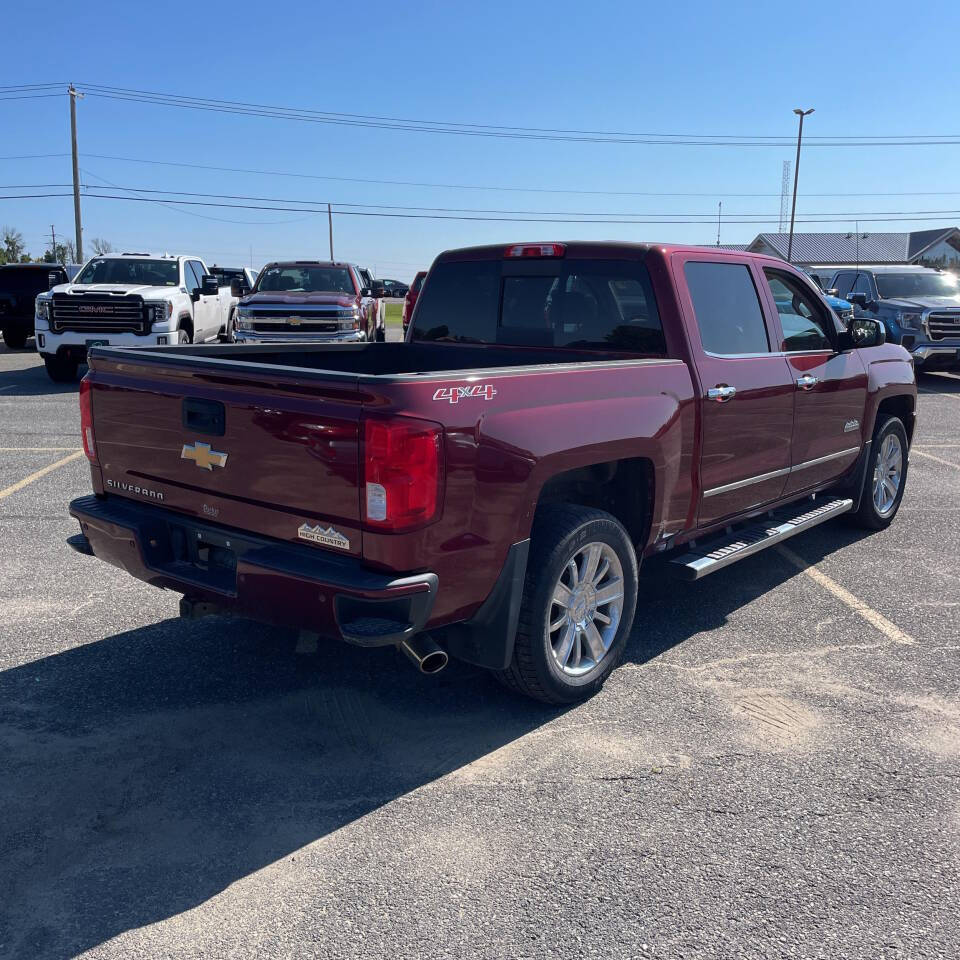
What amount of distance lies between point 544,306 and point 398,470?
2133 mm

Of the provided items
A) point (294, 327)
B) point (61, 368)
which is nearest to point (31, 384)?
point (61, 368)

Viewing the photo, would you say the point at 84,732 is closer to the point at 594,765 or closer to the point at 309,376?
the point at 309,376

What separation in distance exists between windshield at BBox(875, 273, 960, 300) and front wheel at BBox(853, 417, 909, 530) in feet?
41.2

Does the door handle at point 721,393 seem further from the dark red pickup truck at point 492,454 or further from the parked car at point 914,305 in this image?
the parked car at point 914,305

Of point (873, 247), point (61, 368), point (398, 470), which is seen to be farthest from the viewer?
point (873, 247)

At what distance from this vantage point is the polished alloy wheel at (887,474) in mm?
6939

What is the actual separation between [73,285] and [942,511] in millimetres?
13431

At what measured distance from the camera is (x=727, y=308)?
504 cm

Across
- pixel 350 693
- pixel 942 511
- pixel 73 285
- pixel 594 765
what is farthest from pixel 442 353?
pixel 73 285

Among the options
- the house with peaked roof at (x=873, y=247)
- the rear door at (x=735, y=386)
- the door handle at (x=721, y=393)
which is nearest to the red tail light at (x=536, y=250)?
the rear door at (x=735, y=386)

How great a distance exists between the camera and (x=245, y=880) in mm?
2938

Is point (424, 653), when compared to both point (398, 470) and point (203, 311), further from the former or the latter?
point (203, 311)

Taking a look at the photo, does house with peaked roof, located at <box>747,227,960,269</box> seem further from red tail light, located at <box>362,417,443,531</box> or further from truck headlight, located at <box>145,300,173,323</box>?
red tail light, located at <box>362,417,443,531</box>

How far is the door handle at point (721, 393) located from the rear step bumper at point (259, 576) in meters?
1.99
